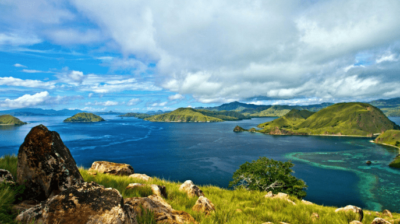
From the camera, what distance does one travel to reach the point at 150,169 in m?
100

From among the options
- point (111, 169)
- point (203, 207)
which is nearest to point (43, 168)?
point (203, 207)

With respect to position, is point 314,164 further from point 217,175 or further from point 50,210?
point 50,210

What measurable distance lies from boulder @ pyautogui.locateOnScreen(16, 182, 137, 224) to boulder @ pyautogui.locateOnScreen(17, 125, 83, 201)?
1940 millimetres

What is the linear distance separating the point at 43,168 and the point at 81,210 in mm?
3183

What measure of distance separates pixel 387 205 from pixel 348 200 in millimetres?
11695

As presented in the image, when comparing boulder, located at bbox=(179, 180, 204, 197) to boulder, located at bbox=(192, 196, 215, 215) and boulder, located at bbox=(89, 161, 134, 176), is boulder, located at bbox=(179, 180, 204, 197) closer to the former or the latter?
boulder, located at bbox=(192, 196, 215, 215)

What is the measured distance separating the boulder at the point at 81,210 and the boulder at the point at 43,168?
76.4 inches

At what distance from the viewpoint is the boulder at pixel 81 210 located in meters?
4.07

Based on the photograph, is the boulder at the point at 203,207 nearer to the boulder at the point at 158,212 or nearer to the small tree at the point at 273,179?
the boulder at the point at 158,212

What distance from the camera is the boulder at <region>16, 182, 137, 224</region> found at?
407cm

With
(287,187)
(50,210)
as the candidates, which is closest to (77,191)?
(50,210)

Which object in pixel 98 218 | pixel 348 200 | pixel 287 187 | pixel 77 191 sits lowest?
pixel 348 200

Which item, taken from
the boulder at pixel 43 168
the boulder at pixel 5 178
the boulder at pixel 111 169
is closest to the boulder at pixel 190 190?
the boulder at pixel 43 168

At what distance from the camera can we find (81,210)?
4.22 meters
